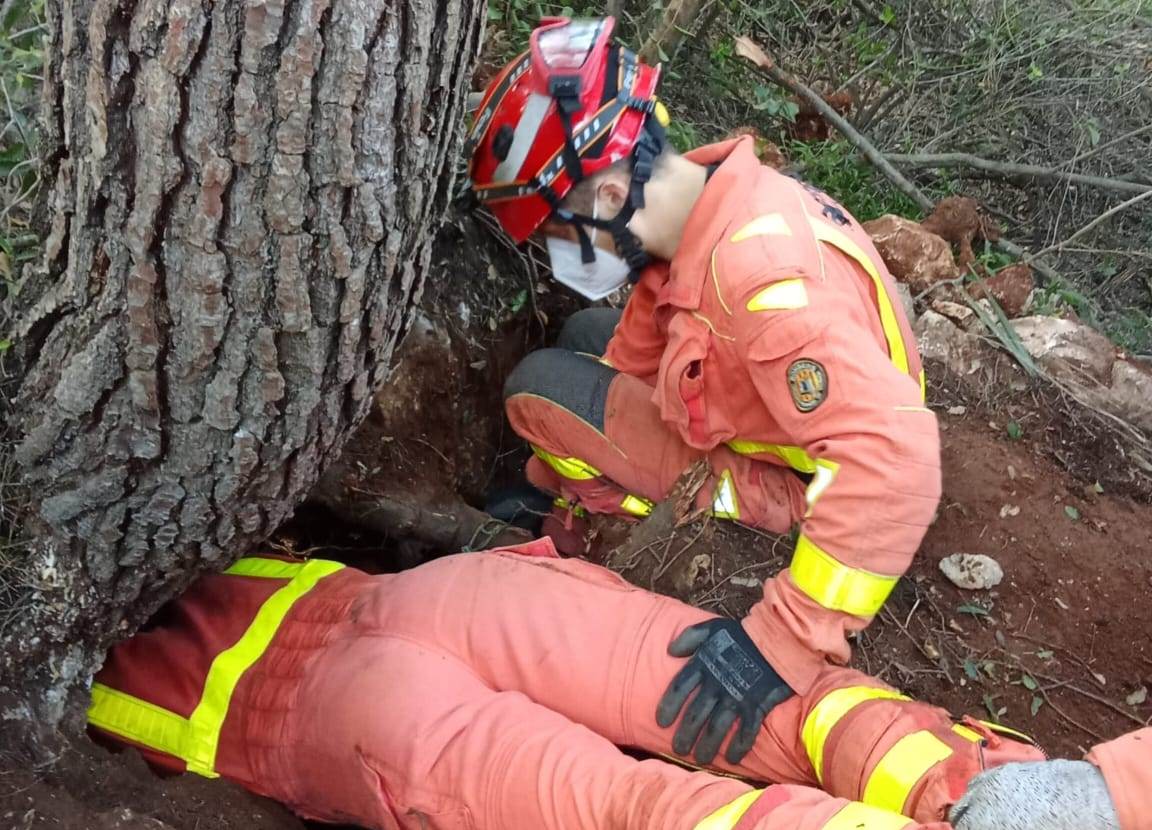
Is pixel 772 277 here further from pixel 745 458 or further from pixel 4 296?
pixel 4 296

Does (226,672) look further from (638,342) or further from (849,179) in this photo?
(849,179)

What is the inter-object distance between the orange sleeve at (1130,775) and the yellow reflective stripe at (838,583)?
1.81 feet

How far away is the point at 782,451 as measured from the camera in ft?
7.22

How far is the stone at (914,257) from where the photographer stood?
319cm

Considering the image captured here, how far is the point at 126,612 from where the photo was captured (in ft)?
5.62

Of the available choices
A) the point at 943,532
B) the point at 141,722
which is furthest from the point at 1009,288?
the point at 141,722

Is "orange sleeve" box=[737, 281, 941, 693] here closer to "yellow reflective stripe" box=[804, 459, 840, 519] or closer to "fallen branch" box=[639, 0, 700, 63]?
"yellow reflective stripe" box=[804, 459, 840, 519]

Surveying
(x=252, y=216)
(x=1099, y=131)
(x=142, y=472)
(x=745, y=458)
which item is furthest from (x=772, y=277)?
(x=1099, y=131)

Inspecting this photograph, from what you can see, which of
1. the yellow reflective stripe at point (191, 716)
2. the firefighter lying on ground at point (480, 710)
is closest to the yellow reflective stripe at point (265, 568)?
the firefighter lying on ground at point (480, 710)

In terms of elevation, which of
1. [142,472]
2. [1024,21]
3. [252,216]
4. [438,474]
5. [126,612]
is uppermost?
[1024,21]

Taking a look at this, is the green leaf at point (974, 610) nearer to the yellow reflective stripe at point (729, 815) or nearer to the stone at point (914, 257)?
the yellow reflective stripe at point (729, 815)

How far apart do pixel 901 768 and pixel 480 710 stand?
0.78 m

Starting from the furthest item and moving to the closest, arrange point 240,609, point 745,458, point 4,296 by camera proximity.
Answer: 1. point 745,458
2. point 240,609
3. point 4,296

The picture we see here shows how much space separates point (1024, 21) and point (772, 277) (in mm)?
3322
